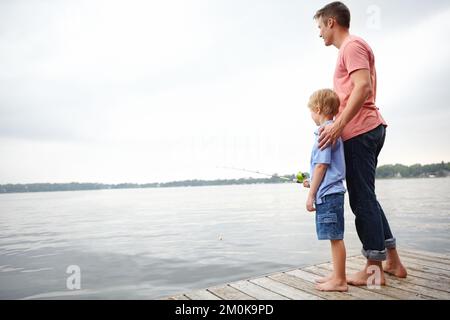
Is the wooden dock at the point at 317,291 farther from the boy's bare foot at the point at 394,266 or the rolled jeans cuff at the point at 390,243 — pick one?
the rolled jeans cuff at the point at 390,243

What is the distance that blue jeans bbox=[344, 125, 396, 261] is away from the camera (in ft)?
9.07

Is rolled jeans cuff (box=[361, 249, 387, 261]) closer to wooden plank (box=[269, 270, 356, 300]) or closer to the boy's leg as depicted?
the boy's leg

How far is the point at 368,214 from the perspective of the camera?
277 centimetres

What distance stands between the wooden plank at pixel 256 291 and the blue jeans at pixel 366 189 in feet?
3.05

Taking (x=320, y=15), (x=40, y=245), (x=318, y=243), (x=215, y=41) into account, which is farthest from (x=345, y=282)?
(x=215, y=41)

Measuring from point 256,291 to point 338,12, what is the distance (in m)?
2.71

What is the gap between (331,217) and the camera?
2.75 metres

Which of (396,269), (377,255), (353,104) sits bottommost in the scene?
(396,269)

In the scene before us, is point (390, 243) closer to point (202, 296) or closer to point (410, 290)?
point (410, 290)

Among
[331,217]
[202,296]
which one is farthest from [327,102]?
[202,296]

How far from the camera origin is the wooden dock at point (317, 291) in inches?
103

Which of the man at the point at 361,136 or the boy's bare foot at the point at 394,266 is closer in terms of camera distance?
the man at the point at 361,136

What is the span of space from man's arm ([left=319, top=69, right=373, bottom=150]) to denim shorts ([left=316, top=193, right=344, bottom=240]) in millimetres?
495

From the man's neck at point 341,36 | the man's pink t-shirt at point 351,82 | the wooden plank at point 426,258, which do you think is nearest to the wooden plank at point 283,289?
the man's pink t-shirt at point 351,82
